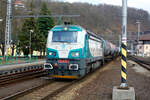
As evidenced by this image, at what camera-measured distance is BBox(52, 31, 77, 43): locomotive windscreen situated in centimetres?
1257

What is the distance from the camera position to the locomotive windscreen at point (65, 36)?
1257 cm

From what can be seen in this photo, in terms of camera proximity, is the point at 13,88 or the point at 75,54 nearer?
the point at 13,88

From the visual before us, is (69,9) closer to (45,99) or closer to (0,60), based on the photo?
(0,60)

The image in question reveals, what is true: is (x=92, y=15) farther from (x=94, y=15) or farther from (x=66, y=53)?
(x=66, y=53)

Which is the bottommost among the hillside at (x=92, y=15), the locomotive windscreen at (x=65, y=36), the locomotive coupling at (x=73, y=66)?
the locomotive coupling at (x=73, y=66)

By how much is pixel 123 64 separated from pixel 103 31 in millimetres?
59571

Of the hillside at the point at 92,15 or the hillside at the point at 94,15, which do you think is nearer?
the hillside at the point at 92,15

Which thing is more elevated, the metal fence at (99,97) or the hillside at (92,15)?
the hillside at (92,15)

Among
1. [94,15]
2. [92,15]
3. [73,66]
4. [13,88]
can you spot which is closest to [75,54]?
[73,66]

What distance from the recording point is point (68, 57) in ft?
40.0

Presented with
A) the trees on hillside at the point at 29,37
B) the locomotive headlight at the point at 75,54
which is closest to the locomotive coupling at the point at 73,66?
the locomotive headlight at the point at 75,54

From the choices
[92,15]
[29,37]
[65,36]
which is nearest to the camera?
[65,36]

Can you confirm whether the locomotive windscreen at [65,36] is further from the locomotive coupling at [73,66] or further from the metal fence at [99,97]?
the metal fence at [99,97]

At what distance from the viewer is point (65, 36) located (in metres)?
12.8
